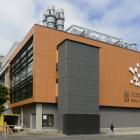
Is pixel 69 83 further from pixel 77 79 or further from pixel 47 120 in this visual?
pixel 47 120

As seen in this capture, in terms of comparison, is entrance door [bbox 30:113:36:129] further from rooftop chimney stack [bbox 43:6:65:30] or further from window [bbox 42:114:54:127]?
rooftop chimney stack [bbox 43:6:65:30]

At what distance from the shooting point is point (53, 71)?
51094 millimetres

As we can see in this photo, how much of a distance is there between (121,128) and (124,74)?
8.66 m

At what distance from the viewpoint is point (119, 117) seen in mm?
57688

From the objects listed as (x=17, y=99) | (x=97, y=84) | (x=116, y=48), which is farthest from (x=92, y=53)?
(x=17, y=99)

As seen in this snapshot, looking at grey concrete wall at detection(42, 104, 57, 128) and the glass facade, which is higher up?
the glass facade

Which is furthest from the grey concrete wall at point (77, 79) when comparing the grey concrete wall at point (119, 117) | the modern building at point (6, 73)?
the modern building at point (6, 73)

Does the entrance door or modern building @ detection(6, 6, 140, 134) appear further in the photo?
the entrance door

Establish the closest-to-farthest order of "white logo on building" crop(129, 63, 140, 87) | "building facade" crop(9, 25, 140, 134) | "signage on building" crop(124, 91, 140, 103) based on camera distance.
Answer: "building facade" crop(9, 25, 140, 134) < "signage on building" crop(124, 91, 140, 103) < "white logo on building" crop(129, 63, 140, 87)

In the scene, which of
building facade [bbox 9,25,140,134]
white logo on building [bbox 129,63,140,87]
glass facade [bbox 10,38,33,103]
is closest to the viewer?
building facade [bbox 9,25,140,134]

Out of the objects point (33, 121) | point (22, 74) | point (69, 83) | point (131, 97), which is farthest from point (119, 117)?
point (22, 74)

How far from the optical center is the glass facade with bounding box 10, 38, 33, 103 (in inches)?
2093

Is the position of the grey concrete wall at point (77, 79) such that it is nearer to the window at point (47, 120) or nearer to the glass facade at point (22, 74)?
the window at point (47, 120)

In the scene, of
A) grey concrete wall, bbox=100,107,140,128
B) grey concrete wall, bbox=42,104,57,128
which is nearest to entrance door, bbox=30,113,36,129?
grey concrete wall, bbox=42,104,57,128
